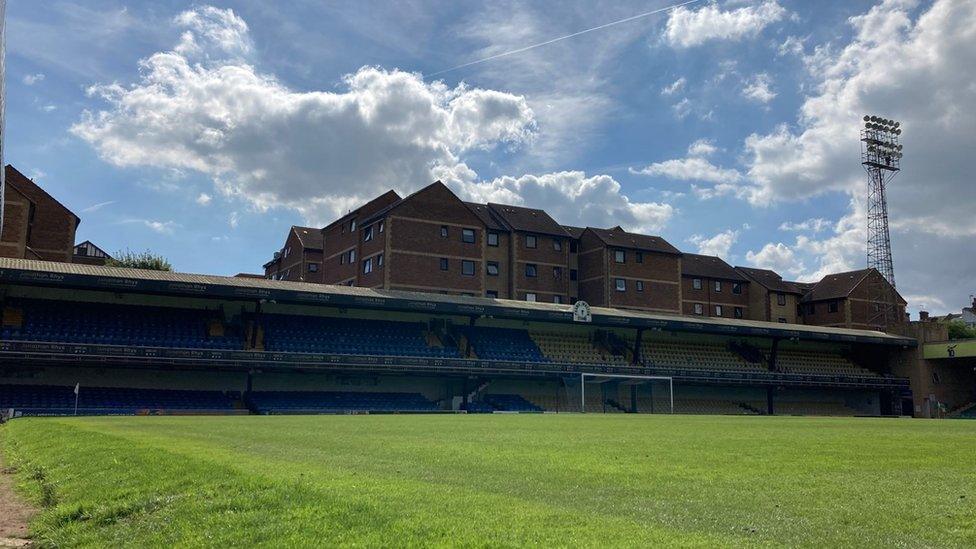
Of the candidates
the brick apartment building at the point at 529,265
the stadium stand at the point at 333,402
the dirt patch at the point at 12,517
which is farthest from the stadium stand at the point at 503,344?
the dirt patch at the point at 12,517

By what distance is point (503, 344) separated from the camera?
184ft

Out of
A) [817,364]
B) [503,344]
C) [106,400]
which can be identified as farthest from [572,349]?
[106,400]

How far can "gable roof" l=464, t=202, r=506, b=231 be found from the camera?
72.6 m

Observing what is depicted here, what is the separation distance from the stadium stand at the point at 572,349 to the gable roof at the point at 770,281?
4087 centimetres

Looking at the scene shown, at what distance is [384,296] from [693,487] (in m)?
42.3

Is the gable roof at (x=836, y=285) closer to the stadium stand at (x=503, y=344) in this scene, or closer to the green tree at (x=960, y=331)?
the green tree at (x=960, y=331)

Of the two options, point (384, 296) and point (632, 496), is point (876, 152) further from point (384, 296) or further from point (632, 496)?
point (632, 496)

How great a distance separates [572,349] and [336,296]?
19861 millimetres

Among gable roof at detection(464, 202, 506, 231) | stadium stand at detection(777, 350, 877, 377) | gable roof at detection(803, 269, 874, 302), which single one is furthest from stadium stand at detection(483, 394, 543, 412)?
gable roof at detection(803, 269, 874, 302)

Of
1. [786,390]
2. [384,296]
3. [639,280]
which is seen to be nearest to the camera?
[384,296]

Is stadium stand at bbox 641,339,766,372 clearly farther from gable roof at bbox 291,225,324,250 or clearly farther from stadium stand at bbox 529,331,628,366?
gable roof at bbox 291,225,324,250

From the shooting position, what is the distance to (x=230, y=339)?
155 ft

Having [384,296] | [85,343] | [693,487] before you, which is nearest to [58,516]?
[693,487]

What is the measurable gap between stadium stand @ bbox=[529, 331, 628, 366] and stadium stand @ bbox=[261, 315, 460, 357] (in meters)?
8.36
